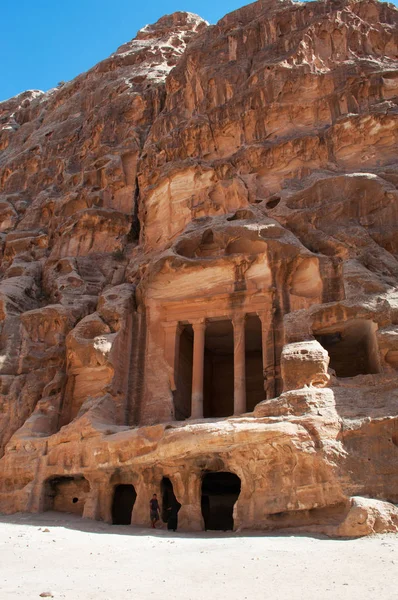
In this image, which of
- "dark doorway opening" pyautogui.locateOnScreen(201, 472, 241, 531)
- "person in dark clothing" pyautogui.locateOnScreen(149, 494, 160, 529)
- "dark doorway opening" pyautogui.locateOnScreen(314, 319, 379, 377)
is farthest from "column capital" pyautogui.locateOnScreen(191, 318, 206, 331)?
"person in dark clothing" pyautogui.locateOnScreen(149, 494, 160, 529)

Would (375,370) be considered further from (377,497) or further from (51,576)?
(51,576)

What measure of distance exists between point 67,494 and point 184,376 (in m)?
6.14

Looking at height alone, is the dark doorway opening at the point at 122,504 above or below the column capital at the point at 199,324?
below

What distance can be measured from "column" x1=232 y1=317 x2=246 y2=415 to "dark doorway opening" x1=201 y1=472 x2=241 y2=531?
2505 mm

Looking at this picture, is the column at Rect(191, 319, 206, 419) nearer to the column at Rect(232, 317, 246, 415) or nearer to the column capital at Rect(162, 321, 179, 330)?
the column capital at Rect(162, 321, 179, 330)

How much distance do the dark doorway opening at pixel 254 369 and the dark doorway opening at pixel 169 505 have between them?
6.73m

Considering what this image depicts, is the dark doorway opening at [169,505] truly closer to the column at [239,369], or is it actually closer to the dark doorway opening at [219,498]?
the dark doorway opening at [219,498]

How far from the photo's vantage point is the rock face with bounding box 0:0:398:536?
1310 centimetres

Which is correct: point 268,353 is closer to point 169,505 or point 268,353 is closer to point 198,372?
point 198,372

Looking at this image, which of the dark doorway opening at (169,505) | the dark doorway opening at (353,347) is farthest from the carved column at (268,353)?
the dark doorway opening at (169,505)

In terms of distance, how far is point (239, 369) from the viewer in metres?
18.6

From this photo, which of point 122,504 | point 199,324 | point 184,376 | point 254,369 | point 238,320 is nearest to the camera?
point 122,504

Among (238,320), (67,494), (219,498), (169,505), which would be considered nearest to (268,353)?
(238,320)

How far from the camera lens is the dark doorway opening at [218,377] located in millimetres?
23109
